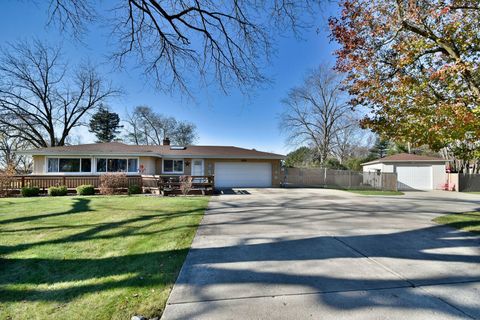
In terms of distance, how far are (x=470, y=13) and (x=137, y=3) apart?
8.48 m

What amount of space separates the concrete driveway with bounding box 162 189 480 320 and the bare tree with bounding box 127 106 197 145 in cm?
3673

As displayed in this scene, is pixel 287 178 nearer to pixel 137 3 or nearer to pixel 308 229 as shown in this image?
pixel 308 229

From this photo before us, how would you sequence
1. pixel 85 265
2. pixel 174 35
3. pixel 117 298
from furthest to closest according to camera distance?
pixel 174 35 < pixel 85 265 < pixel 117 298

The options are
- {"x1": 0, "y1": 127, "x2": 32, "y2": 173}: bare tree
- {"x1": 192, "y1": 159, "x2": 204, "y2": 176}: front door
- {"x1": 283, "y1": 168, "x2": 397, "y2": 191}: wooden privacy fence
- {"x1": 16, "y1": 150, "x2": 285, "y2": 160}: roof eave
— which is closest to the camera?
{"x1": 16, "y1": 150, "x2": 285, "y2": 160}: roof eave

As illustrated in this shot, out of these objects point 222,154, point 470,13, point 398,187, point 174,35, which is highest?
point 470,13

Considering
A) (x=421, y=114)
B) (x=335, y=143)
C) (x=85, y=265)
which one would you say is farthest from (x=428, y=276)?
(x=335, y=143)

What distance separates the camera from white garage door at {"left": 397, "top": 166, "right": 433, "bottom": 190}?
68.1ft

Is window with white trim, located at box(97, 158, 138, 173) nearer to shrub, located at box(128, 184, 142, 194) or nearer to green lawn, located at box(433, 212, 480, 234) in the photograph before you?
shrub, located at box(128, 184, 142, 194)

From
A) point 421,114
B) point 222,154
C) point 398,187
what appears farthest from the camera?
point 398,187

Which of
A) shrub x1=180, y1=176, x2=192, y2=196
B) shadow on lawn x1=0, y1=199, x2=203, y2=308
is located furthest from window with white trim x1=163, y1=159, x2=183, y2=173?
shadow on lawn x1=0, y1=199, x2=203, y2=308

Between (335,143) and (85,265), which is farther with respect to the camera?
(335,143)

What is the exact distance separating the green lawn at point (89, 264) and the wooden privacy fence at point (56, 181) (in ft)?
26.3

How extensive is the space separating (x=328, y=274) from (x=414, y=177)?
22.5 meters

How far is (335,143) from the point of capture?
3450 cm
